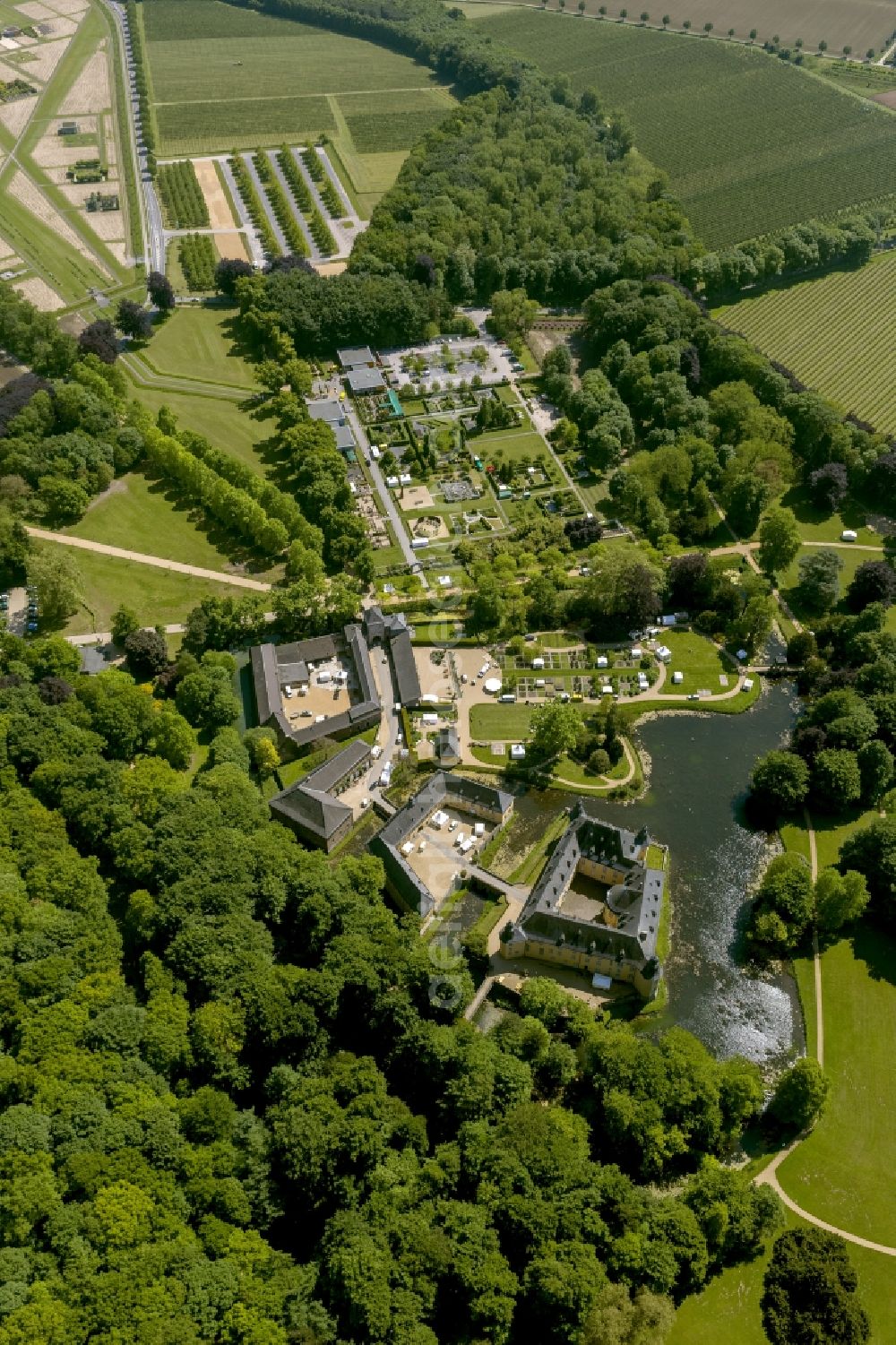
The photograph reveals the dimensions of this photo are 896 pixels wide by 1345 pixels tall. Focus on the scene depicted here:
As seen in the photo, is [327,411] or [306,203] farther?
[306,203]

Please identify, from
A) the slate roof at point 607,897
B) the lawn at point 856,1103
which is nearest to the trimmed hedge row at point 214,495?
the slate roof at point 607,897

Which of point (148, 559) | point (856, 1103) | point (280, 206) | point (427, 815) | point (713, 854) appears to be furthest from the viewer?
point (280, 206)

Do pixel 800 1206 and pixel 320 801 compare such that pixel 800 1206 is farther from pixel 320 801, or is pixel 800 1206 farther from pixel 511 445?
pixel 511 445

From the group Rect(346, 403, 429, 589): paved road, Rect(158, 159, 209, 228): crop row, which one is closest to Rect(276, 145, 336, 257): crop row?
Rect(158, 159, 209, 228): crop row

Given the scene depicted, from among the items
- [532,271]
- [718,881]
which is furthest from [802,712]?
[532,271]

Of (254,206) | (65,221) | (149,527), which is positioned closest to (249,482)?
(149,527)

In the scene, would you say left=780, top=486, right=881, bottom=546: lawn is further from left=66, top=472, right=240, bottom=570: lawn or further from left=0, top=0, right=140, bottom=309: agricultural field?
left=0, top=0, right=140, bottom=309: agricultural field
